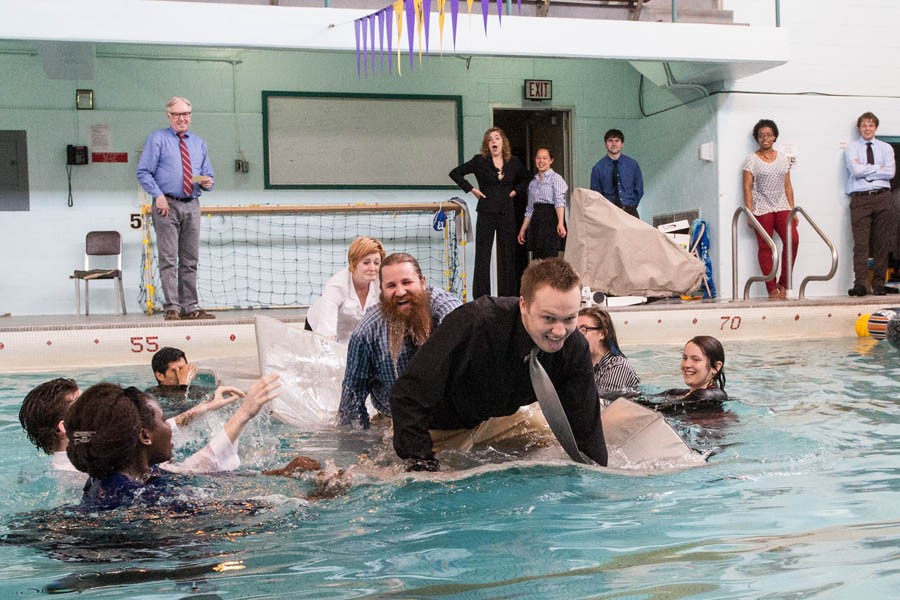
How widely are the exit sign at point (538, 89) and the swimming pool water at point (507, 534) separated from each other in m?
8.44

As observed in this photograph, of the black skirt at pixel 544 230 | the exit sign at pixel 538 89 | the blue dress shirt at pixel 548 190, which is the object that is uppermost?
the exit sign at pixel 538 89

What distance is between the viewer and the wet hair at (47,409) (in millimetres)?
3219

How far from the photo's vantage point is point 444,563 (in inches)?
104

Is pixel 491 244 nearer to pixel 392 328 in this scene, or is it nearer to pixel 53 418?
pixel 392 328

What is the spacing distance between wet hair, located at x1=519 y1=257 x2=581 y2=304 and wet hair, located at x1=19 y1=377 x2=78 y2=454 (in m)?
1.64

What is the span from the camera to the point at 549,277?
3053 millimetres

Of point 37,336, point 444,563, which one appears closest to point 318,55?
point 37,336

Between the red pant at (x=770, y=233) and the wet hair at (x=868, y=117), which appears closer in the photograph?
the red pant at (x=770, y=233)

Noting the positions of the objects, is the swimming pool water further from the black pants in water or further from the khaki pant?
the black pants in water

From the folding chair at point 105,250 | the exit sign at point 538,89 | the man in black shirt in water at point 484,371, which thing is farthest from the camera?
the exit sign at point 538,89

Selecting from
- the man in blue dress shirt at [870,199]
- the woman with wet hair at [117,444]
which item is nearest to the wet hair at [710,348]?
the woman with wet hair at [117,444]

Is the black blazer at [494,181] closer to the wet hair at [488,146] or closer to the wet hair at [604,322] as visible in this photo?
the wet hair at [488,146]

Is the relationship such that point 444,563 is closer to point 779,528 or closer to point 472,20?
point 779,528

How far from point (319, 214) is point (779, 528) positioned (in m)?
9.12
